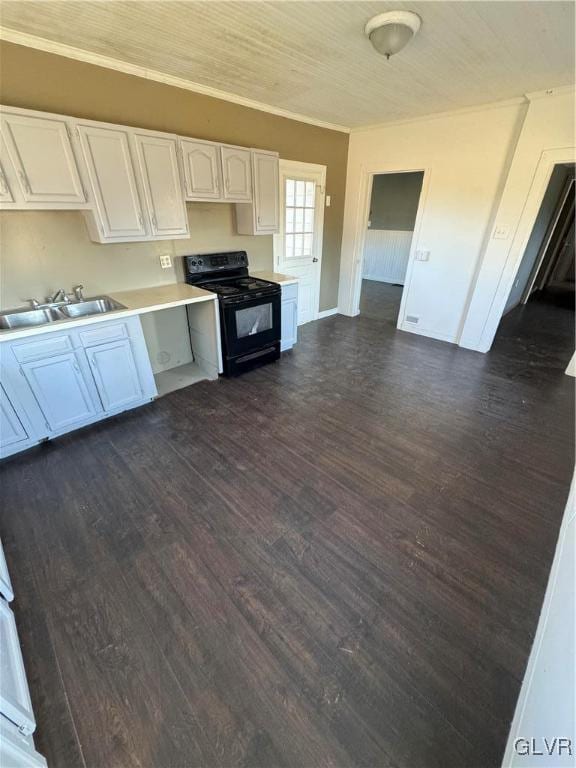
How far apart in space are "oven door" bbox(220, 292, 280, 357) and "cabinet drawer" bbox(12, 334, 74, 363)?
4.26ft

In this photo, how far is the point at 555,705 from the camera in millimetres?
634

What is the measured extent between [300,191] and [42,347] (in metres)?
3.42

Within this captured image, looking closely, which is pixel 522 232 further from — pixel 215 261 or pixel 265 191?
pixel 215 261

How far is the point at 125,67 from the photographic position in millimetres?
2402

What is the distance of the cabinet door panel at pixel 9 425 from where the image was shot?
7.10 feet

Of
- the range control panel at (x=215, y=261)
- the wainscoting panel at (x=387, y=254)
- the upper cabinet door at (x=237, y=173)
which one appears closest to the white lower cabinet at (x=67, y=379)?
the range control panel at (x=215, y=261)

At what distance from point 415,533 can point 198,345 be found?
2.75 m

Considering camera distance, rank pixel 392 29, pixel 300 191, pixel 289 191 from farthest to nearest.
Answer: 1. pixel 300 191
2. pixel 289 191
3. pixel 392 29

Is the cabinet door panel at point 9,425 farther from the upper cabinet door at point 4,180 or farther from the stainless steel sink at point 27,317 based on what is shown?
the upper cabinet door at point 4,180

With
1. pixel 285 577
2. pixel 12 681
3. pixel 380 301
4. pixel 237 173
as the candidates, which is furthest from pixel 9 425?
pixel 380 301

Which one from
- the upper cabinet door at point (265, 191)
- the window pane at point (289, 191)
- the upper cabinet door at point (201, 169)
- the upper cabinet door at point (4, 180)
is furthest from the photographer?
the window pane at point (289, 191)

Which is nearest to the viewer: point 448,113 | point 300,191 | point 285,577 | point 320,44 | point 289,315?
point 285,577

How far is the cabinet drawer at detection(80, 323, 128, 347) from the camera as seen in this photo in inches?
93.6

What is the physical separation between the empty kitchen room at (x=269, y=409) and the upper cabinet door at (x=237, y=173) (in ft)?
0.11
